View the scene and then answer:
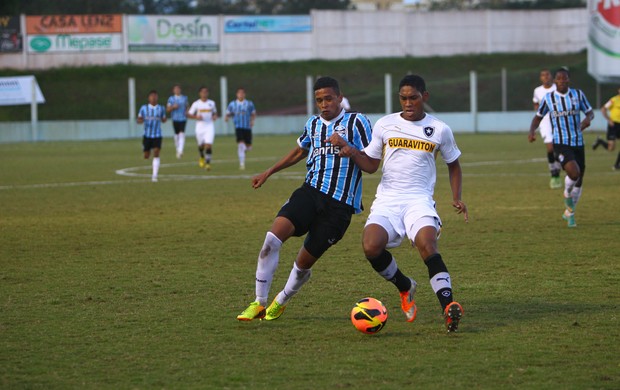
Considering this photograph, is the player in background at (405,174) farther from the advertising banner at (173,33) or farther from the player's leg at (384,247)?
the advertising banner at (173,33)

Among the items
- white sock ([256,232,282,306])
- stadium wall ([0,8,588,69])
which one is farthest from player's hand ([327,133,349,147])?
stadium wall ([0,8,588,69])

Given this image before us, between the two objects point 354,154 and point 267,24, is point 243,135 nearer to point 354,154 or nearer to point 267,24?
point 354,154

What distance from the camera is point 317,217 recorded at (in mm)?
8586

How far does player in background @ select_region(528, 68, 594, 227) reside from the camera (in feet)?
49.0

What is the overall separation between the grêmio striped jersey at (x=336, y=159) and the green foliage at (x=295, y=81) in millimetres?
46684

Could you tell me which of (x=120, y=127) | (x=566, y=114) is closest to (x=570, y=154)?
(x=566, y=114)

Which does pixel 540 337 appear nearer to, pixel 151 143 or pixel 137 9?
pixel 151 143

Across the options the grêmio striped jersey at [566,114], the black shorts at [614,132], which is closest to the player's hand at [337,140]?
the grêmio striped jersey at [566,114]

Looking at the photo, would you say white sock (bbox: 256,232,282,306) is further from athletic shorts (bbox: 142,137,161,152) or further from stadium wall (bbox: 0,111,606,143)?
stadium wall (bbox: 0,111,606,143)

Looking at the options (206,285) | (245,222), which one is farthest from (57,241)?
(206,285)

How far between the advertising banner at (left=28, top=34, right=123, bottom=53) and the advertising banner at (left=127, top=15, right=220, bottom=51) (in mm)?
1113

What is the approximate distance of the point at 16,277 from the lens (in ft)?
36.2

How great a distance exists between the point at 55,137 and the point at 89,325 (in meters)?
45.6

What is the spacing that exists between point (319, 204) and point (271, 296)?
1612 mm
